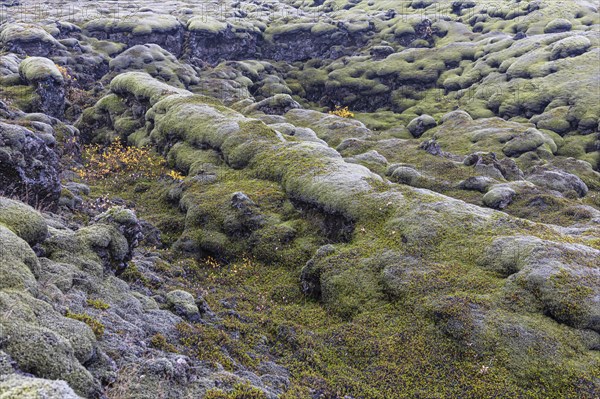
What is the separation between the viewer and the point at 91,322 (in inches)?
535

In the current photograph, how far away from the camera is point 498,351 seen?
18047mm

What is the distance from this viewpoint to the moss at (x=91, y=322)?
13336 mm

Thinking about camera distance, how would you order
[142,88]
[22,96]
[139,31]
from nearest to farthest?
[22,96] → [142,88] → [139,31]

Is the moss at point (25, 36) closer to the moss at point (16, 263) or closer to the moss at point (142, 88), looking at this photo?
the moss at point (142, 88)

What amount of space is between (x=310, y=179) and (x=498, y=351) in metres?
18.5

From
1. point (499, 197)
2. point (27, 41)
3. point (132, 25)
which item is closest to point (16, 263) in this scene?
point (499, 197)

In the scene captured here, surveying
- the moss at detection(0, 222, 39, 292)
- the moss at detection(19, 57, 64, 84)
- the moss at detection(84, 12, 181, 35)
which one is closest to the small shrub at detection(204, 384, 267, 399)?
the moss at detection(0, 222, 39, 292)

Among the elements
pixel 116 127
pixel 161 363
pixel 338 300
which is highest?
pixel 161 363

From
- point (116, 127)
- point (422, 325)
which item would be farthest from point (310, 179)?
point (116, 127)

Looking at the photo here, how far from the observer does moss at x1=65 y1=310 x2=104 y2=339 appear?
1334cm

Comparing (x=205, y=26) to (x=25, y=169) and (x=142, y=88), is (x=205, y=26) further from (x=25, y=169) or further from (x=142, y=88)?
(x=25, y=169)

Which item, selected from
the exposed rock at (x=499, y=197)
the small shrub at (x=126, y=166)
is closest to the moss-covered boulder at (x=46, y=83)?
the small shrub at (x=126, y=166)

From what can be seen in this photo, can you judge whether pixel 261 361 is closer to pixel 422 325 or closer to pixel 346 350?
pixel 346 350

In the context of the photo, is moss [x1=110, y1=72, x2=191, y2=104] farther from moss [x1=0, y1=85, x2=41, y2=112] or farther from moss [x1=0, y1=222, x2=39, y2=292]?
moss [x1=0, y1=222, x2=39, y2=292]
